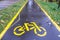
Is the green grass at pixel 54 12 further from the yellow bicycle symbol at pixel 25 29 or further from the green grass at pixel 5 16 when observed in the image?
the green grass at pixel 5 16

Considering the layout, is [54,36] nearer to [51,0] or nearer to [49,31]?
[49,31]

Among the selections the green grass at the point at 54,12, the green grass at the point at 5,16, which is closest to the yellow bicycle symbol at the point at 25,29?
the green grass at the point at 5,16

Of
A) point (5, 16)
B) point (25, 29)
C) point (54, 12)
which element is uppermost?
point (25, 29)

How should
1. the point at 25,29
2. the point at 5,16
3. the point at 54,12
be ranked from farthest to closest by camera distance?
the point at 54,12, the point at 5,16, the point at 25,29

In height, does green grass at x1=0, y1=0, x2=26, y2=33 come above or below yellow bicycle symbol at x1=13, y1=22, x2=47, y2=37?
below

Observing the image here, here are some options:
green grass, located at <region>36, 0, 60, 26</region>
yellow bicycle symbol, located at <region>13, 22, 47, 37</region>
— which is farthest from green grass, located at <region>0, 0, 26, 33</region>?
green grass, located at <region>36, 0, 60, 26</region>

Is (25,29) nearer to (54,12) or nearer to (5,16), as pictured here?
(5,16)

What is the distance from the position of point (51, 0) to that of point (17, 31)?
20.8 m

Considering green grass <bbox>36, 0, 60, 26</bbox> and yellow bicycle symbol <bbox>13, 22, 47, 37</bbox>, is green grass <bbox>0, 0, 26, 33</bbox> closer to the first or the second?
yellow bicycle symbol <bbox>13, 22, 47, 37</bbox>

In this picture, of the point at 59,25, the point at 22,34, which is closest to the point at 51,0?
the point at 59,25

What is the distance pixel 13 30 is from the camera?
10.1 meters

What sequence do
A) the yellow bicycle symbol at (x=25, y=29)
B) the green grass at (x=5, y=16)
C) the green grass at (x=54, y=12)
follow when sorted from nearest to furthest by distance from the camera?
the yellow bicycle symbol at (x=25, y=29) → the green grass at (x=5, y=16) → the green grass at (x=54, y=12)

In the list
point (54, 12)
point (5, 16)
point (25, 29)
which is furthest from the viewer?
point (54, 12)

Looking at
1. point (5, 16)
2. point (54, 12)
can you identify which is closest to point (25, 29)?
point (5, 16)
